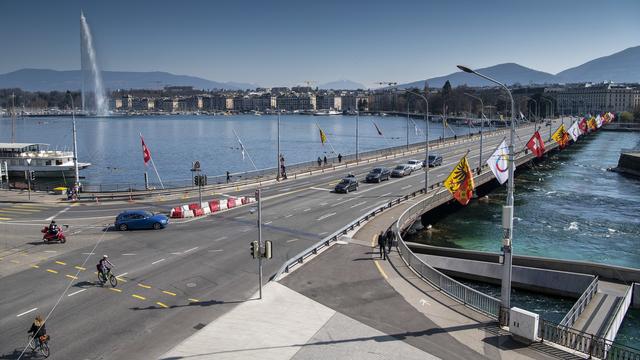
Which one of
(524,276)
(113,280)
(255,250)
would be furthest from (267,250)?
(524,276)

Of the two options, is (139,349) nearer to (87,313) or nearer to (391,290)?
(87,313)

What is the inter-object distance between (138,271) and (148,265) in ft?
3.21

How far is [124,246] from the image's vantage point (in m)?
30.6

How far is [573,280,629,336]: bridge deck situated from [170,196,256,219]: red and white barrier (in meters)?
26.4

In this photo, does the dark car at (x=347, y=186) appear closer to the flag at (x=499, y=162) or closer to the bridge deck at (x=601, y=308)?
the flag at (x=499, y=162)

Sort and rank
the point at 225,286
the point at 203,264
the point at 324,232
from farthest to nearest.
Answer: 1. the point at 324,232
2. the point at 203,264
3. the point at 225,286

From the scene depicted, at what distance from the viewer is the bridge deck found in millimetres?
22906

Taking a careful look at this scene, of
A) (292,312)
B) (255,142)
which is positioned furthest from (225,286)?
(255,142)

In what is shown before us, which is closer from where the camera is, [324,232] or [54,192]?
[324,232]

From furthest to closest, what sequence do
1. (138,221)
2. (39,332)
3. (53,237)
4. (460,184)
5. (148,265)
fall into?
1. (138,221)
2. (460,184)
3. (53,237)
4. (148,265)
5. (39,332)

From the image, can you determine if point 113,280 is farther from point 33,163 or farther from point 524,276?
point 33,163

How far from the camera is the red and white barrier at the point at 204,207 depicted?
38469 mm

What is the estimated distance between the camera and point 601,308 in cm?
2503

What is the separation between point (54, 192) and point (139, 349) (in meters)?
37.4
